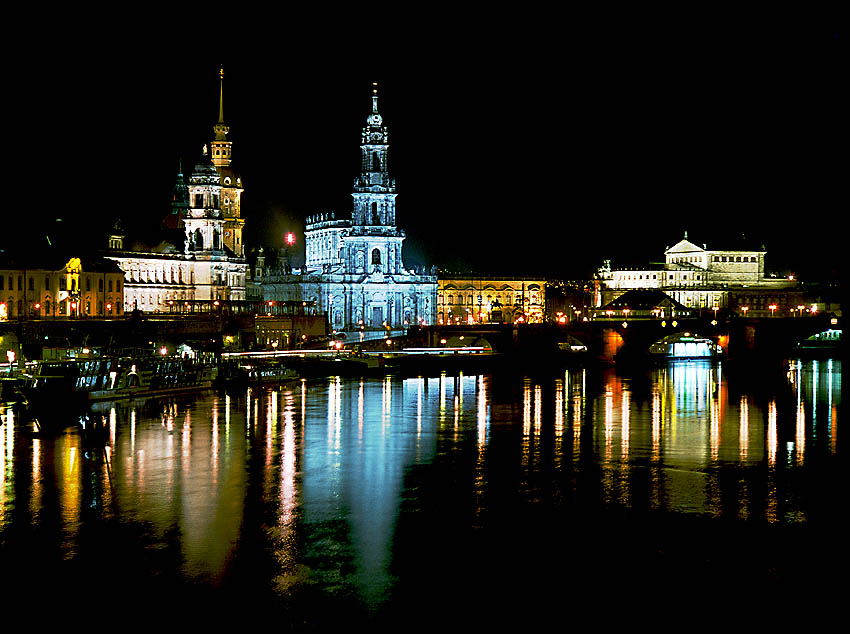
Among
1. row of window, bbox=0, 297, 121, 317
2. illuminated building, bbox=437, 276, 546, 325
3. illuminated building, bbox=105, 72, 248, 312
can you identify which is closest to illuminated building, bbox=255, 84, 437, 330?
illuminated building, bbox=105, 72, 248, 312

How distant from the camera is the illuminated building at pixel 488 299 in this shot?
6929 inches

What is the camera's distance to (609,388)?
77375mm

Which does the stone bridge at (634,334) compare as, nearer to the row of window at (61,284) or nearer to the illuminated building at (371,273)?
the illuminated building at (371,273)

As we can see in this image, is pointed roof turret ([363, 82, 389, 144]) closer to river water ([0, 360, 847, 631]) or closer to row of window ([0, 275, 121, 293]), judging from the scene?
row of window ([0, 275, 121, 293])

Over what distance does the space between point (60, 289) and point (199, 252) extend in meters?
33.4

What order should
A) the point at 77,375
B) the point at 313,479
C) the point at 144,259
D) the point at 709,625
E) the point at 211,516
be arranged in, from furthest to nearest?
the point at 144,259 → the point at 77,375 → the point at 313,479 → the point at 211,516 → the point at 709,625

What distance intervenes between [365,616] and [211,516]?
30.0 feet

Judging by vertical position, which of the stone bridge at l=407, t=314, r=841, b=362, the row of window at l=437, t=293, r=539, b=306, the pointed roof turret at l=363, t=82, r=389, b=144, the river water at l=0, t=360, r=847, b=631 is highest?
the pointed roof turret at l=363, t=82, r=389, b=144

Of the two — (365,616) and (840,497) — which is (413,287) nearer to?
(840,497)

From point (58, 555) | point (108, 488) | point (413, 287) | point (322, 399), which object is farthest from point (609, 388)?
point (413, 287)

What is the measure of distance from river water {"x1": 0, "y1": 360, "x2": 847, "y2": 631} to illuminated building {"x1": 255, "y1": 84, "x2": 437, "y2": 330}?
93.6 m

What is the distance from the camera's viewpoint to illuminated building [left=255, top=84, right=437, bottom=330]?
14875 centimetres

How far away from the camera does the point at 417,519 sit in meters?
30.0

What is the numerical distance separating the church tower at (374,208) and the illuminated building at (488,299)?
25605 millimetres
